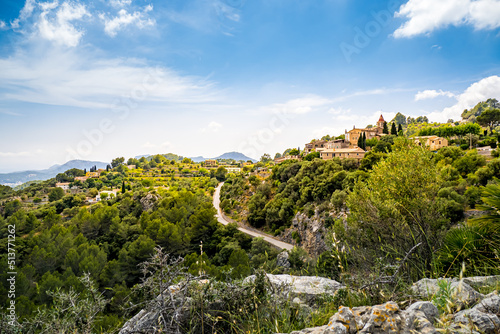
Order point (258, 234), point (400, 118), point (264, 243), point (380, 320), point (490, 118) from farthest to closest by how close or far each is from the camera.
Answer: point (400, 118)
point (490, 118)
point (258, 234)
point (264, 243)
point (380, 320)

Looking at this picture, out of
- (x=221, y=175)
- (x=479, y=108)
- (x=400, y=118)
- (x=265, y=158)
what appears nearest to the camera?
(x=221, y=175)

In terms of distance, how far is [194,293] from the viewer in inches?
89.7

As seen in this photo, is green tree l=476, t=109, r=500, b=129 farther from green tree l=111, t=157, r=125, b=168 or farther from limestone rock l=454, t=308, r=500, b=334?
green tree l=111, t=157, r=125, b=168

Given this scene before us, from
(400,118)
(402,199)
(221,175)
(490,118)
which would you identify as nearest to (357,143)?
(490,118)

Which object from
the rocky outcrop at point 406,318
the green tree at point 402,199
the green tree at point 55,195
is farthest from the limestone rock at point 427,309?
the green tree at point 55,195

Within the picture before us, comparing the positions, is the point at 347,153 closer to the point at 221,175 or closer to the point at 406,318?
the point at 406,318

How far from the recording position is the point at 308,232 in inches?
909

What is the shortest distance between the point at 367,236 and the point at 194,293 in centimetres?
636

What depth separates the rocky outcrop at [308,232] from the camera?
67.2ft

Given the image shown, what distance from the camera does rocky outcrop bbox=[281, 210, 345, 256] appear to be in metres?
20.5

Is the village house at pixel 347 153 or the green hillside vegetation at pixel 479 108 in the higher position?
the green hillside vegetation at pixel 479 108

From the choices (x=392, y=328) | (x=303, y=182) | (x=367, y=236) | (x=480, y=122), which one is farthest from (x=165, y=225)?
(x=480, y=122)

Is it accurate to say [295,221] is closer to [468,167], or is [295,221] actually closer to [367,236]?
[468,167]

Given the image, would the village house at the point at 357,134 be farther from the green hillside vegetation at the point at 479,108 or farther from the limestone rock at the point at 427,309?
the green hillside vegetation at the point at 479,108
